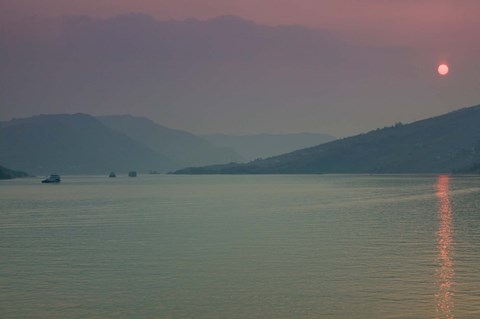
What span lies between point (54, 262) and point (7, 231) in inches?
1175

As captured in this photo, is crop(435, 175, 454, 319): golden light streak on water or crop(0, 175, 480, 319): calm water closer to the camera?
crop(435, 175, 454, 319): golden light streak on water

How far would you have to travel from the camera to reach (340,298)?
133 ft

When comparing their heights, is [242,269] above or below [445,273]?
above

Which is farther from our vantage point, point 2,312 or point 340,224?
point 340,224

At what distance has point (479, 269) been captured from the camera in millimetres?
49375

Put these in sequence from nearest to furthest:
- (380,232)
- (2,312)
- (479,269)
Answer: (2,312), (479,269), (380,232)

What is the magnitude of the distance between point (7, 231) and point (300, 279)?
46.7 meters

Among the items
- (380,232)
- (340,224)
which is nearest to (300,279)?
(380,232)

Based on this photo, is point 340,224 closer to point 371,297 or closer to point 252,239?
point 252,239

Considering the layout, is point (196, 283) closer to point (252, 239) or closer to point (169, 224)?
point (252, 239)

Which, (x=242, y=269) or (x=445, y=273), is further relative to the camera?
(x=242, y=269)

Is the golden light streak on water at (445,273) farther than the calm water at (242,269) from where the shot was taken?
No

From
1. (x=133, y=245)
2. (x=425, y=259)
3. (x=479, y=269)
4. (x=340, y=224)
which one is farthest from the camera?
(x=340, y=224)

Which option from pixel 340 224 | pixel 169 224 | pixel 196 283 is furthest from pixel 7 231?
pixel 196 283
